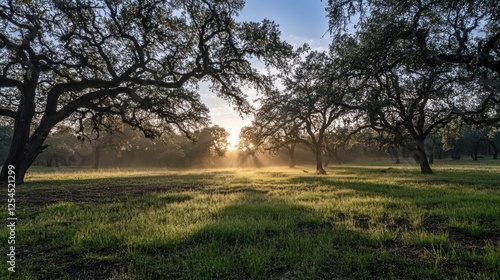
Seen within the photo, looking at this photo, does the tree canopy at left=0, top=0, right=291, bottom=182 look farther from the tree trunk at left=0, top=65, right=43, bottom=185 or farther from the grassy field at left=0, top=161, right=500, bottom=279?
the grassy field at left=0, top=161, right=500, bottom=279

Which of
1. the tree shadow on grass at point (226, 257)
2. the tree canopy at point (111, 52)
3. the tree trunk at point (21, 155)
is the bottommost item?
the tree shadow on grass at point (226, 257)

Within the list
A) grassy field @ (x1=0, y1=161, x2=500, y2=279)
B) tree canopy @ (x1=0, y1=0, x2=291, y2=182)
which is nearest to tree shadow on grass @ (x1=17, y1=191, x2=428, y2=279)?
grassy field @ (x1=0, y1=161, x2=500, y2=279)

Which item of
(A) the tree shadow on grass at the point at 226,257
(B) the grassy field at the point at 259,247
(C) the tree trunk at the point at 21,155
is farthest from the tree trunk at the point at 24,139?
(A) the tree shadow on grass at the point at 226,257

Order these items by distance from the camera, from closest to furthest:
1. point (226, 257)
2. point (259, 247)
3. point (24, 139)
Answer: point (226, 257) → point (259, 247) → point (24, 139)

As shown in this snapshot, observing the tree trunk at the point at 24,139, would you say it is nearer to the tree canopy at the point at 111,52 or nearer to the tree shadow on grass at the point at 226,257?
the tree canopy at the point at 111,52

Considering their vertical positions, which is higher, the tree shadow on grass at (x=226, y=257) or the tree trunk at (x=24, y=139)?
the tree trunk at (x=24, y=139)

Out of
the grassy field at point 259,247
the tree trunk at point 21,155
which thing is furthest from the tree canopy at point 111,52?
the grassy field at point 259,247

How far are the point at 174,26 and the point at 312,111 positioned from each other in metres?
18.9

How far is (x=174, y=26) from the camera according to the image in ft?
57.9

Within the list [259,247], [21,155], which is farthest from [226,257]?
[21,155]

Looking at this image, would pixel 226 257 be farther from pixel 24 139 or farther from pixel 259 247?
pixel 24 139

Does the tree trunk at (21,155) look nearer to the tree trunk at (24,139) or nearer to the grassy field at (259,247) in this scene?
the tree trunk at (24,139)

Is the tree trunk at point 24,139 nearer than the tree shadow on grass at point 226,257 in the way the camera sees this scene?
No

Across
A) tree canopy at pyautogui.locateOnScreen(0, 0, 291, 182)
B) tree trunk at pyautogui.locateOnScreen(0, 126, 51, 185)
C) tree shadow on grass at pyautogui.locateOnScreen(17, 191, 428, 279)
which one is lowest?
tree shadow on grass at pyautogui.locateOnScreen(17, 191, 428, 279)
